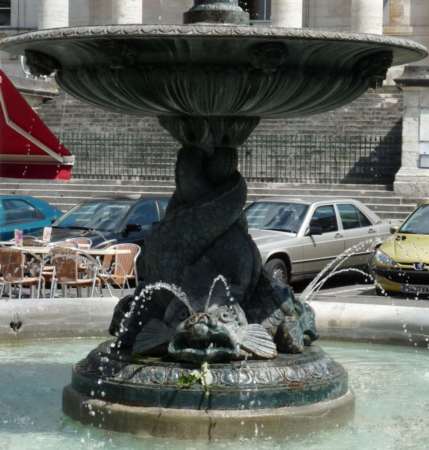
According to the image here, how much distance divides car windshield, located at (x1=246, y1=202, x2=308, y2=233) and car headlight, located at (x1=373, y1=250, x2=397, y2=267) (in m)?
1.46

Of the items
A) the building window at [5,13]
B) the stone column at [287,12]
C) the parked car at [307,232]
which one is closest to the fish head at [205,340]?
the parked car at [307,232]

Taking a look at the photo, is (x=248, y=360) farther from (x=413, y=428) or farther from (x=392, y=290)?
(x=392, y=290)

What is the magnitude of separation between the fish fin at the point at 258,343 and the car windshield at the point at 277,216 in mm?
11038

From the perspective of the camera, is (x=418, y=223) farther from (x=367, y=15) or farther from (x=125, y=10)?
(x=125, y=10)

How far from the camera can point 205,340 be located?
7.91 meters

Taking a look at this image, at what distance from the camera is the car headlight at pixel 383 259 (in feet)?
58.3

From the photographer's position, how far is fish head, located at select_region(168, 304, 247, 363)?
25.9 ft

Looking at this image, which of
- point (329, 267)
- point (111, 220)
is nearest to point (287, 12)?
point (111, 220)

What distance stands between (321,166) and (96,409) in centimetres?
2369

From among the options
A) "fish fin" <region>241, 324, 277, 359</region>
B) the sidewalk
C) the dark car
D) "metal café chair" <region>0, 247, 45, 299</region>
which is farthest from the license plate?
"fish fin" <region>241, 324, 277, 359</region>

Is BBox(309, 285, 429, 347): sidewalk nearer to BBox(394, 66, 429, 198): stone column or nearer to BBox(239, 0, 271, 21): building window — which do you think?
BBox(394, 66, 429, 198): stone column

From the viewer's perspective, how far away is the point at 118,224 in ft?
65.7

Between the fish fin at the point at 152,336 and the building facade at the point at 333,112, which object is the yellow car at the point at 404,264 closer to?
the building facade at the point at 333,112

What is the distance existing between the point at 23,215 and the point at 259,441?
14456mm
